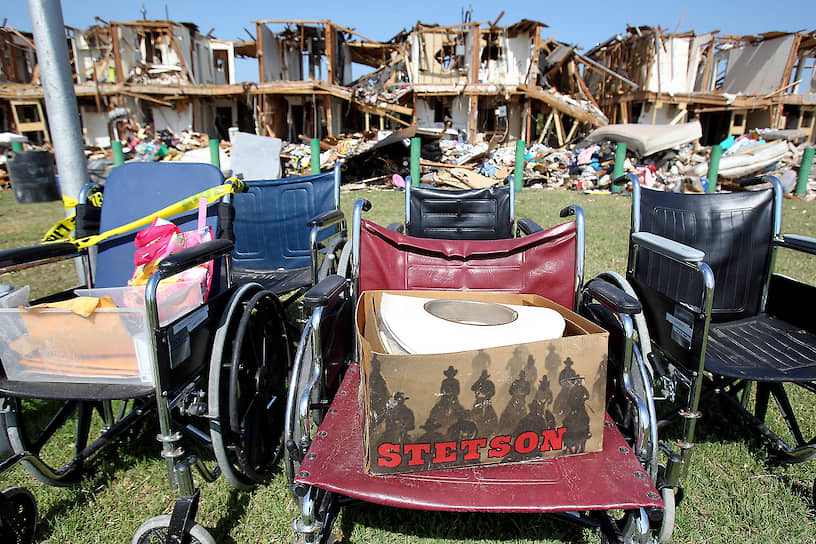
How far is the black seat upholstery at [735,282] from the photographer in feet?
7.30

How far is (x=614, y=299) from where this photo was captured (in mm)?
1697

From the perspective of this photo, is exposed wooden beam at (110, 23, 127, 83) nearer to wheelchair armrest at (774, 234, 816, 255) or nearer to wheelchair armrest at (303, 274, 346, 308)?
wheelchair armrest at (303, 274, 346, 308)

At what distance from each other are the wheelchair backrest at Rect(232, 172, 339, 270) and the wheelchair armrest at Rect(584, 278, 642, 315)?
229 centimetres

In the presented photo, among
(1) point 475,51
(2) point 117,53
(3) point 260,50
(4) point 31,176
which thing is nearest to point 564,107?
(1) point 475,51

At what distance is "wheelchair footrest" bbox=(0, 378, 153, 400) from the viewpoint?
5.24 ft

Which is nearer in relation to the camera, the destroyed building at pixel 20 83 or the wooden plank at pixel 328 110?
the wooden plank at pixel 328 110

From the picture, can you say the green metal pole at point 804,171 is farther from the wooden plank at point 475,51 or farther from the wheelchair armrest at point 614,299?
the wheelchair armrest at point 614,299

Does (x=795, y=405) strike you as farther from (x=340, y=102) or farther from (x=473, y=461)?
(x=340, y=102)

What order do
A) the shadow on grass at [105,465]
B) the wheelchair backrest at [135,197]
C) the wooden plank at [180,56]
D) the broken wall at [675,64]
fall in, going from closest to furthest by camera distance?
the shadow on grass at [105,465] → the wheelchair backrest at [135,197] → the broken wall at [675,64] → the wooden plank at [180,56]

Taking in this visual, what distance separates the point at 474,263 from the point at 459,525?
1.12 m

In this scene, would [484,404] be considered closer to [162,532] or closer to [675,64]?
[162,532]

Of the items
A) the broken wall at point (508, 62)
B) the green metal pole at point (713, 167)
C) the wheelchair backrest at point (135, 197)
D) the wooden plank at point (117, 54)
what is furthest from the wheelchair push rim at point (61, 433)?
the wooden plank at point (117, 54)

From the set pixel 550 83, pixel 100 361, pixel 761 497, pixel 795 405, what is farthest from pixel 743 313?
pixel 550 83

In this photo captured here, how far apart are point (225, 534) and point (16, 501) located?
73 centimetres
